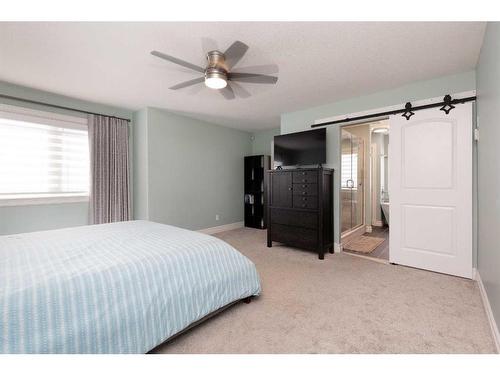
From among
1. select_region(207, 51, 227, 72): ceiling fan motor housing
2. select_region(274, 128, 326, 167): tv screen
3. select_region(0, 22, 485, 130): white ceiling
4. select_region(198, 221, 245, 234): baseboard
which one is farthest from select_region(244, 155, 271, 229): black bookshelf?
select_region(207, 51, 227, 72): ceiling fan motor housing

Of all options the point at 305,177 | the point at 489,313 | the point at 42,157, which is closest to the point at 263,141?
the point at 305,177

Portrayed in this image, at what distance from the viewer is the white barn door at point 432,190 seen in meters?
2.53

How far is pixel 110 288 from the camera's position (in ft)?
4.17

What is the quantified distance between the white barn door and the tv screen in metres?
0.92

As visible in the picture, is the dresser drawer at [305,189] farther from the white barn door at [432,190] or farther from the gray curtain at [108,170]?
the gray curtain at [108,170]

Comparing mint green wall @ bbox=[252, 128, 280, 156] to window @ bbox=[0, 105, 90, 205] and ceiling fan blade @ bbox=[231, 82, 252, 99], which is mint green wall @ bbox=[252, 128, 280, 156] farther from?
window @ bbox=[0, 105, 90, 205]

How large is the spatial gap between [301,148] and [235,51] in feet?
7.25

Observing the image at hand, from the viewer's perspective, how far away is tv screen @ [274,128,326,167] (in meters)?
3.49

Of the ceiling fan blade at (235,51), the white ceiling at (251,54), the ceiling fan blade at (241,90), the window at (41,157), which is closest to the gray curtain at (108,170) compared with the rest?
the window at (41,157)

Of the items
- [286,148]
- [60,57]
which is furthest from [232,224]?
[60,57]

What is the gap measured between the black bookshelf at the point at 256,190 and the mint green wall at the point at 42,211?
3.03 meters

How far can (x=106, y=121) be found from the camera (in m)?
3.69

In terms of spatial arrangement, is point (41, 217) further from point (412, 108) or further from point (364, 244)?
point (412, 108)
